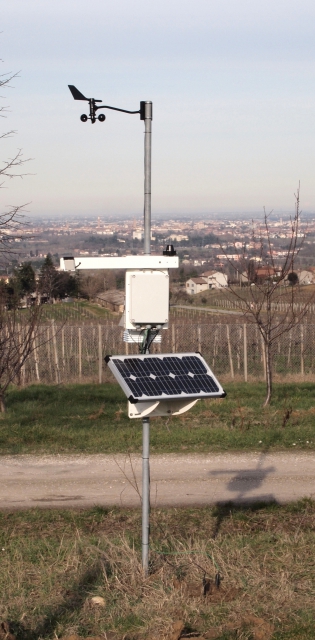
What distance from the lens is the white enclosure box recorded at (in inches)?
207

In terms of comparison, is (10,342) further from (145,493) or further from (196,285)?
(196,285)

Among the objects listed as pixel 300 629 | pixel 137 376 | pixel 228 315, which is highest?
pixel 137 376

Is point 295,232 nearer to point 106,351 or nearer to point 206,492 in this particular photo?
point 206,492

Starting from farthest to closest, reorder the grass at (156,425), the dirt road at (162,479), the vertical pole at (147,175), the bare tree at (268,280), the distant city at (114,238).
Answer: the bare tree at (268,280) < the grass at (156,425) < the dirt road at (162,479) < the distant city at (114,238) < the vertical pole at (147,175)

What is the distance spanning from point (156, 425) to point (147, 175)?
7.22 meters

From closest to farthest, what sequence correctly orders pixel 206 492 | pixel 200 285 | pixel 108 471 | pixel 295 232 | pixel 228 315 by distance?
pixel 206 492
pixel 108 471
pixel 295 232
pixel 200 285
pixel 228 315

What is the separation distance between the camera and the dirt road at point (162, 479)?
879 centimetres

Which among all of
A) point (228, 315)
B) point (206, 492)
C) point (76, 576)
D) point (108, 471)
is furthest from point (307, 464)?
point (228, 315)

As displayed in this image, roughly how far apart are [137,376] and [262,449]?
19.9ft

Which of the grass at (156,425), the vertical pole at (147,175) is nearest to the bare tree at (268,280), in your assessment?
the grass at (156,425)

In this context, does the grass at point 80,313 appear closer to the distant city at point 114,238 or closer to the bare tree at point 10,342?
the distant city at point 114,238

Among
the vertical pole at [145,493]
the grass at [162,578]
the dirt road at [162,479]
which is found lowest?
the dirt road at [162,479]

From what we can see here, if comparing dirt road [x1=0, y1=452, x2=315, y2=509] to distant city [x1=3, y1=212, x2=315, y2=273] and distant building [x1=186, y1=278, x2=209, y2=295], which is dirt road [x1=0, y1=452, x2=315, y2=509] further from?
distant building [x1=186, y1=278, x2=209, y2=295]

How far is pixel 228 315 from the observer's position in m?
33.7
